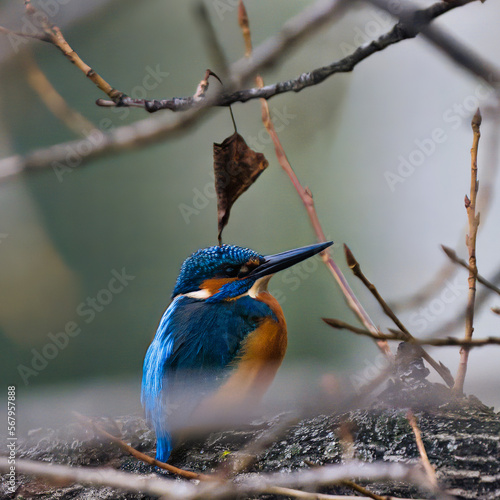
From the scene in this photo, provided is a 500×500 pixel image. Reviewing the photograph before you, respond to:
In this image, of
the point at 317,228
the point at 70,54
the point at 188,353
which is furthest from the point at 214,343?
the point at 70,54

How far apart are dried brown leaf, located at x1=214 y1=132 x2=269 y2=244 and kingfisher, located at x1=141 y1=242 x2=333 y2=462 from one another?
0.51 ft

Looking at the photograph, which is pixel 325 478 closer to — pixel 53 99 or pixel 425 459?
pixel 425 459

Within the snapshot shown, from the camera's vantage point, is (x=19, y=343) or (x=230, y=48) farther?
(x=230, y=48)

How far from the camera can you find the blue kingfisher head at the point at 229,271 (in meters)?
1.34

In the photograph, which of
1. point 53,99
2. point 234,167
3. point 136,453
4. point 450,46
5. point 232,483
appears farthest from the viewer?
point 53,99

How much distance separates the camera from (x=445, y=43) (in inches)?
40.7

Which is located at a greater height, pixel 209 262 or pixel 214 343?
pixel 209 262

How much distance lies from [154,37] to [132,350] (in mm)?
2140

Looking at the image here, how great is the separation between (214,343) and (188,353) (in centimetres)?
6

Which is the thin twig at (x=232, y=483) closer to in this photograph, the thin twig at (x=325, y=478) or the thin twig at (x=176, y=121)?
the thin twig at (x=325, y=478)

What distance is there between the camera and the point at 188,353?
1177 mm

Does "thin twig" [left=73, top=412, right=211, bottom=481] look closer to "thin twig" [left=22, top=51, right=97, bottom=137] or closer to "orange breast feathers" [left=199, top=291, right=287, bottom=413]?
"orange breast feathers" [left=199, top=291, right=287, bottom=413]

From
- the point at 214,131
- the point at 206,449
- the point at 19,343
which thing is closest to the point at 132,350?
the point at 19,343

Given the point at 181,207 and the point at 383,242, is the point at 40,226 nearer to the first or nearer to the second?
the point at 181,207
